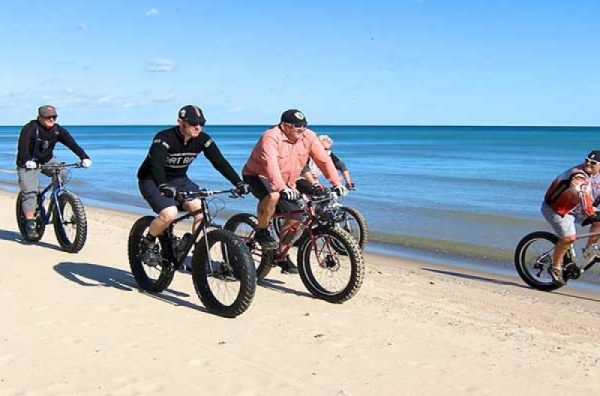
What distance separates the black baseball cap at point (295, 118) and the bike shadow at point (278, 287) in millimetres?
1690

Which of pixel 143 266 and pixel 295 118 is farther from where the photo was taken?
pixel 143 266

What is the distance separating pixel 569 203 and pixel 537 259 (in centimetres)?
87

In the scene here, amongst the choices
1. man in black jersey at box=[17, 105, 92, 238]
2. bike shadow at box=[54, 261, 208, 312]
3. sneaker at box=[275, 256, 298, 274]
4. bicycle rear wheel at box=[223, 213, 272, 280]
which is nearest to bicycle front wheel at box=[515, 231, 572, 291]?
sneaker at box=[275, 256, 298, 274]

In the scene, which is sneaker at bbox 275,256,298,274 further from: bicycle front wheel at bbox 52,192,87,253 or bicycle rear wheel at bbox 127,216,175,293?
bicycle front wheel at bbox 52,192,87,253

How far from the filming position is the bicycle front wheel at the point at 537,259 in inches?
313

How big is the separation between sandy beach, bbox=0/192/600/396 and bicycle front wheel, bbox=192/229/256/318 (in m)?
0.14

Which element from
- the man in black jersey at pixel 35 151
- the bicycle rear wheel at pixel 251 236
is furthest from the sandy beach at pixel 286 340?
the man in black jersey at pixel 35 151

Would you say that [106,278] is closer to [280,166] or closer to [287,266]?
[287,266]

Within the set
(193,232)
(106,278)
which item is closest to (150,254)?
(193,232)

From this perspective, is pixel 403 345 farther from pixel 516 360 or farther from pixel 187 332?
pixel 187 332

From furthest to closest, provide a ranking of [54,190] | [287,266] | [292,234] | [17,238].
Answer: [17,238]
[54,190]
[287,266]
[292,234]

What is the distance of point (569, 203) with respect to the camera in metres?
7.55

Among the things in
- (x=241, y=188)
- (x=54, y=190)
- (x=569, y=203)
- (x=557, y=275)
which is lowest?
(x=557, y=275)

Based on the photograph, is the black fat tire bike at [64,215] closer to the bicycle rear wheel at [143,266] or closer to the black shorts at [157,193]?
the bicycle rear wheel at [143,266]
